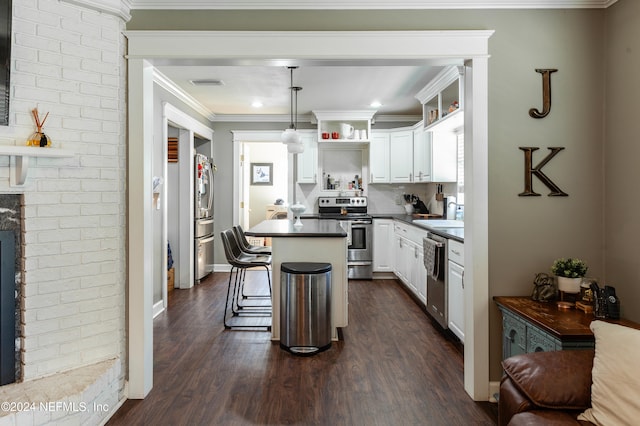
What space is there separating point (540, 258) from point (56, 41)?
10.3ft

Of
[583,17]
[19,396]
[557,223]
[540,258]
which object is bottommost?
[19,396]

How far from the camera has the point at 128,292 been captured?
246 cm

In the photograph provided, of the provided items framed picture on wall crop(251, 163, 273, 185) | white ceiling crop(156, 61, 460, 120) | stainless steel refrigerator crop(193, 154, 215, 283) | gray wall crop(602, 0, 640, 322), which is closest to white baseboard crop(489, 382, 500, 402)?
gray wall crop(602, 0, 640, 322)

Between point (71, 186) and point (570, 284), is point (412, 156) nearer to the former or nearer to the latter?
point (570, 284)

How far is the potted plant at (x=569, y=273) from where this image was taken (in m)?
2.23

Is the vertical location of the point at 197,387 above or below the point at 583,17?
below

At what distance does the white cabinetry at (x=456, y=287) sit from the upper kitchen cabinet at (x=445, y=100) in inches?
53.0

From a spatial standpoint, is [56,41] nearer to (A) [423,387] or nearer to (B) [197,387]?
(B) [197,387]

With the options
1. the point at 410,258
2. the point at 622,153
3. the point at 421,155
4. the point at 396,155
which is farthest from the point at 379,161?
the point at 622,153

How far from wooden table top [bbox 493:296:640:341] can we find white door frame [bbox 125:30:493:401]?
0.20 meters

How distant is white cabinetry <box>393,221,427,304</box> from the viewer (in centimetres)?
432

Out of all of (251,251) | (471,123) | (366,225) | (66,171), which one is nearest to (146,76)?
(66,171)

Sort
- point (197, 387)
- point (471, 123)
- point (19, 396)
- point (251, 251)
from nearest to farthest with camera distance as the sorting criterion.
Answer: point (19, 396), point (471, 123), point (197, 387), point (251, 251)

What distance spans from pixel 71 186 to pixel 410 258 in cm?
373
